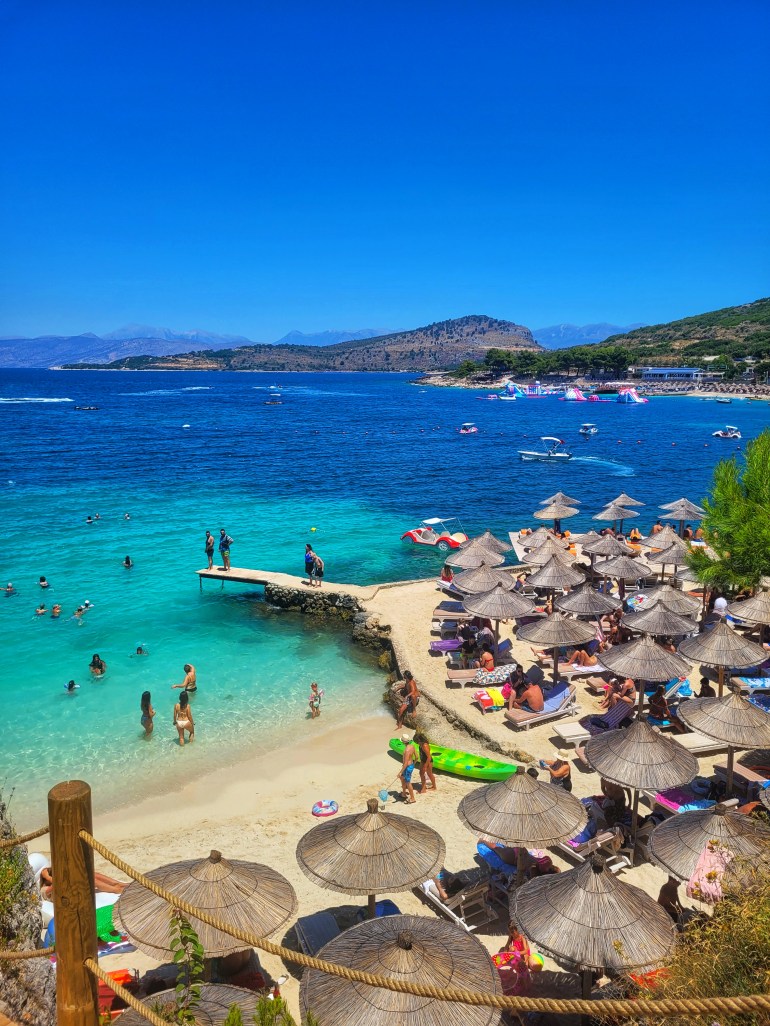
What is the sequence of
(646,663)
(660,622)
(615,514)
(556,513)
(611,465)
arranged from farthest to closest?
(611,465)
(556,513)
(615,514)
(660,622)
(646,663)

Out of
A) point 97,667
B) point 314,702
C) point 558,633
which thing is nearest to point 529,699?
point 558,633

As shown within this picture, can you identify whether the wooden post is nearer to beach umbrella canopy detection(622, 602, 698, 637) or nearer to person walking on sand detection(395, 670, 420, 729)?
person walking on sand detection(395, 670, 420, 729)

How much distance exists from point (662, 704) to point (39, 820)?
38.7ft

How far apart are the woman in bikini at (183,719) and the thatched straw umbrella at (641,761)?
28.3ft

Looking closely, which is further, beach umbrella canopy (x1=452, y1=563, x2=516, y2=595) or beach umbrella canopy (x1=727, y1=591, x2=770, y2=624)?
beach umbrella canopy (x1=452, y1=563, x2=516, y2=595)

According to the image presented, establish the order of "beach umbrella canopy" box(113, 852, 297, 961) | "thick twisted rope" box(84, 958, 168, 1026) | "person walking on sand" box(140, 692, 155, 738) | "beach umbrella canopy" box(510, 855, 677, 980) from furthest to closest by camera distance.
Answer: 1. "person walking on sand" box(140, 692, 155, 738)
2. "beach umbrella canopy" box(113, 852, 297, 961)
3. "beach umbrella canopy" box(510, 855, 677, 980)
4. "thick twisted rope" box(84, 958, 168, 1026)

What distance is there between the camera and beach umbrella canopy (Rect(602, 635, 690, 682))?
12047 millimetres

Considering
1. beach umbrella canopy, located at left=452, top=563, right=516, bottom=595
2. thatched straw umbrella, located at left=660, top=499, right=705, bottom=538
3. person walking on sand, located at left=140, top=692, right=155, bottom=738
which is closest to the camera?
person walking on sand, located at left=140, top=692, right=155, bottom=738

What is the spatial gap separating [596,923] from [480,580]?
1141 cm

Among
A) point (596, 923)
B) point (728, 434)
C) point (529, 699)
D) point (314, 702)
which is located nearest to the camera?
point (596, 923)

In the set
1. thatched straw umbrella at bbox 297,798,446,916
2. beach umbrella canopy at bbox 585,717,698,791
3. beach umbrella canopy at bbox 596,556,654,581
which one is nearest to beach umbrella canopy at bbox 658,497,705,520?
beach umbrella canopy at bbox 596,556,654,581

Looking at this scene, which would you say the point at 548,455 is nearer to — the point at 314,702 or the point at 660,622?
the point at 660,622

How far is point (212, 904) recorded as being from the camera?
22.4 ft

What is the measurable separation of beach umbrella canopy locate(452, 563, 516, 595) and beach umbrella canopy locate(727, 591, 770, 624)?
5088 mm
